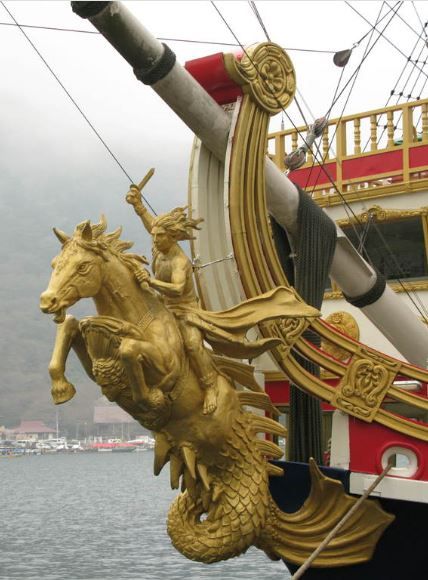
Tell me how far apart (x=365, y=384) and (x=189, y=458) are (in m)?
1.13

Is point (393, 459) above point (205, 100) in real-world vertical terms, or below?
below

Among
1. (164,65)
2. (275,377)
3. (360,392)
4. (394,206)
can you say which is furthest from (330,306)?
(164,65)

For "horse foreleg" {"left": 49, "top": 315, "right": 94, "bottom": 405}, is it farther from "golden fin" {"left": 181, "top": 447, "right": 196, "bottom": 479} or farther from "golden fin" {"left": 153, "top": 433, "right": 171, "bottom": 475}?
"golden fin" {"left": 181, "top": 447, "right": 196, "bottom": 479}

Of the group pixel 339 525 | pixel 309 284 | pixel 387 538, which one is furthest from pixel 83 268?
pixel 387 538

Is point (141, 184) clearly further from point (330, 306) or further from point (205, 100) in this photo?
point (330, 306)

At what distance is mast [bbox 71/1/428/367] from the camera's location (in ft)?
21.7

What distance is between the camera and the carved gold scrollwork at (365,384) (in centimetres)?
686

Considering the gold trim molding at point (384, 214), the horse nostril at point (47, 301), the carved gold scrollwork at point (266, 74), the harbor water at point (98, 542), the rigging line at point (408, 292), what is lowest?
the harbor water at point (98, 542)

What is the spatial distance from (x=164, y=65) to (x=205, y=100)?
35 centimetres

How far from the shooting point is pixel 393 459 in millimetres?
6863

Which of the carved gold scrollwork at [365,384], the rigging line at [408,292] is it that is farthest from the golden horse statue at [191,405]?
the rigging line at [408,292]

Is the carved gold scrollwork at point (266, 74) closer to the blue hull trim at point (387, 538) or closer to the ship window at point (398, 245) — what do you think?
the blue hull trim at point (387, 538)

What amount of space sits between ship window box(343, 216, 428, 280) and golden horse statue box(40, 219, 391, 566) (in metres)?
2.94

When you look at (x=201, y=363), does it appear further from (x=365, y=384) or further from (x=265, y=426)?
(x=365, y=384)
